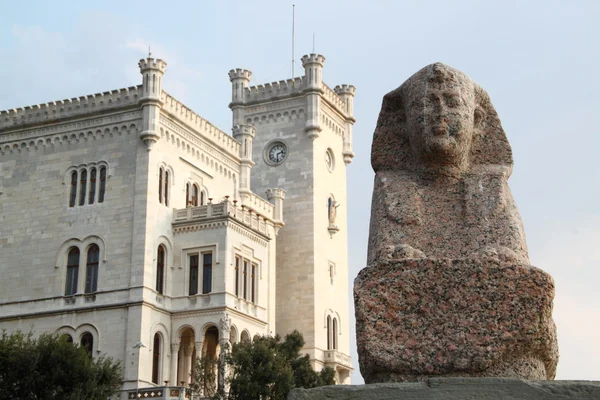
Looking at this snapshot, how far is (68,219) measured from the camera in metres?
45.1

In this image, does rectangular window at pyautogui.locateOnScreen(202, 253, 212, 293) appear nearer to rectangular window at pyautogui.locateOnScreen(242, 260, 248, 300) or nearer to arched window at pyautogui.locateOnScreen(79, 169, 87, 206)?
rectangular window at pyautogui.locateOnScreen(242, 260, 248, 300)

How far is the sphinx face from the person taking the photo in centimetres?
647

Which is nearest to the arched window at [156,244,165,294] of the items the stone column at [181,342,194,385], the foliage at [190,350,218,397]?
the stone column at [181,342,194,385]

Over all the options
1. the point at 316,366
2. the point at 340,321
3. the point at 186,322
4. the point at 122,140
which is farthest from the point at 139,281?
the point at 340,321

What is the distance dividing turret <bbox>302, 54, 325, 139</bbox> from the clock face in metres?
1.87

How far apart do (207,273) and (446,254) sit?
3822 cm

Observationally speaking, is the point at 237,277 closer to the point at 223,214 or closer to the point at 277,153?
the point at 223,214

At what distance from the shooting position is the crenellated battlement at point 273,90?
58.6 m

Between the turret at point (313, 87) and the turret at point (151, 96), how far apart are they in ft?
42.3

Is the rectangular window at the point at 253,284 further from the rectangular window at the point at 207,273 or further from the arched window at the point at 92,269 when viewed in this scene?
the arched window at the point at 92,269

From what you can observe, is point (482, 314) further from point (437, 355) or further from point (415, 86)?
point (415, 86)

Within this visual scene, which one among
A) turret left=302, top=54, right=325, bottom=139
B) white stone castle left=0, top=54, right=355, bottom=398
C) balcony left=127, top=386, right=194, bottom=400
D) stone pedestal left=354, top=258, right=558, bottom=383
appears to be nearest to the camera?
stone pedestal left=354, top=258, right=558, bottom=383

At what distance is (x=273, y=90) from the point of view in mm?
59281

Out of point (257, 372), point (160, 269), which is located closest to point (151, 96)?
point (160, 269)
